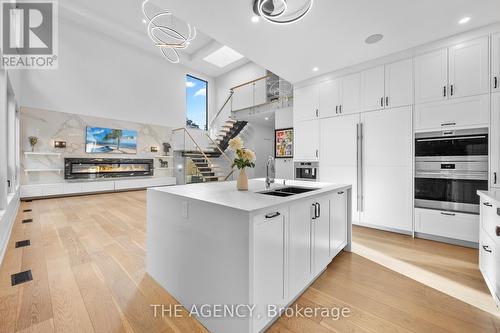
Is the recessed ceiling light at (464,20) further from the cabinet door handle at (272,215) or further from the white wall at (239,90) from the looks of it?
the white wall at (239,90)

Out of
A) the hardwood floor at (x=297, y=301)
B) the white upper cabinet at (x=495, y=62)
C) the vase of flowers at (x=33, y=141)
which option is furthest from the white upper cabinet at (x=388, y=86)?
the vase of flowers at (x=33, y=141)

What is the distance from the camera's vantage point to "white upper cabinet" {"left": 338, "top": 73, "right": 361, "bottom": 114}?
3.88 metres

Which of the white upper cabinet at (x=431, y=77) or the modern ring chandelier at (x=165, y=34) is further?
the modern ring chandelier at (x=165, y=34)

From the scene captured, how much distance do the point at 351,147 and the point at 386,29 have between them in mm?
1870

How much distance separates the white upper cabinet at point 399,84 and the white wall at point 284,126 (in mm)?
3523

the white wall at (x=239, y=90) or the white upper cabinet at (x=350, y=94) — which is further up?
the white wall at (x=239, y=90)

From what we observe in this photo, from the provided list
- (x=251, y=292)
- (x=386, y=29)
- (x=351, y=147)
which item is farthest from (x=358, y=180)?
(x=251, y=292)

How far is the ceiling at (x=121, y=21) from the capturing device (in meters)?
6.28

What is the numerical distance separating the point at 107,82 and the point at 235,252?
9001mm

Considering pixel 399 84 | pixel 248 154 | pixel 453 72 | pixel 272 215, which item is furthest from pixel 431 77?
pixel 272 215

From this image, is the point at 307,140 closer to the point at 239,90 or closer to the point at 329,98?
the point at 329,98

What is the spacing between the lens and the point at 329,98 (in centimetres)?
425

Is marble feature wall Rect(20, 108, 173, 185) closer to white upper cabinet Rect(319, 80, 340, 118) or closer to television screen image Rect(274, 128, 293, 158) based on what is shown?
television screen image Rect(274, 128, 293, 158)

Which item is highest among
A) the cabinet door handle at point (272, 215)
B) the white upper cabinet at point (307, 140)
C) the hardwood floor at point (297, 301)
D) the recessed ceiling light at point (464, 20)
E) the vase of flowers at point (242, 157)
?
the recessed ceiling light at point (464, 20)
